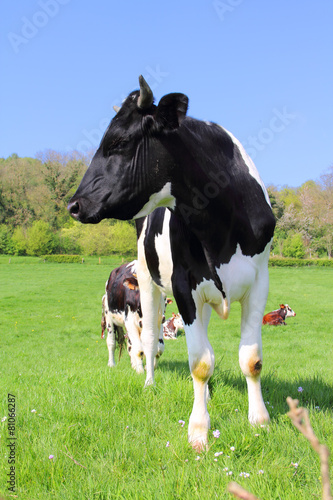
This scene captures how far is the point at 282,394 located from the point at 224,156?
2.41 metres

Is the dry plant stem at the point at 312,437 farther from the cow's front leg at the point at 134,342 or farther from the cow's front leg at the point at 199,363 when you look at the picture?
the cow's front leg at the point at 134,342

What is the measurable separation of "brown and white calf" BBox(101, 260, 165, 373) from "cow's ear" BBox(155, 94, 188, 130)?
13.2 feet

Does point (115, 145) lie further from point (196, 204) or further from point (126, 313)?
point (126, 313)

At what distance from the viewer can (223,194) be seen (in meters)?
3.26

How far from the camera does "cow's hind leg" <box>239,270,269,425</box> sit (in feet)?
11.4

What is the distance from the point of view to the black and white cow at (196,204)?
2918 mm

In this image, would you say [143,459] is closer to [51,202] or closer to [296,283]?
[296,283]

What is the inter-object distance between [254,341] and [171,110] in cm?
189

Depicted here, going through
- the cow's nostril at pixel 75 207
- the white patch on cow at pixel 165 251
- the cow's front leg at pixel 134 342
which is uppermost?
the cow's nostril at pixel 75 207

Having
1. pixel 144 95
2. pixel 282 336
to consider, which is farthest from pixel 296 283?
pixel 144 95

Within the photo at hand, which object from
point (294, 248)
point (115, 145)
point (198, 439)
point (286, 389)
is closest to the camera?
point (115, 145)

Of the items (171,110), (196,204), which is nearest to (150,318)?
(196,204)

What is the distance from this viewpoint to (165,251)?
3.95 meters

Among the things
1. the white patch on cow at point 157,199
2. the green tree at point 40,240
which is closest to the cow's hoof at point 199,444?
the white patch on cow at point 157,199
